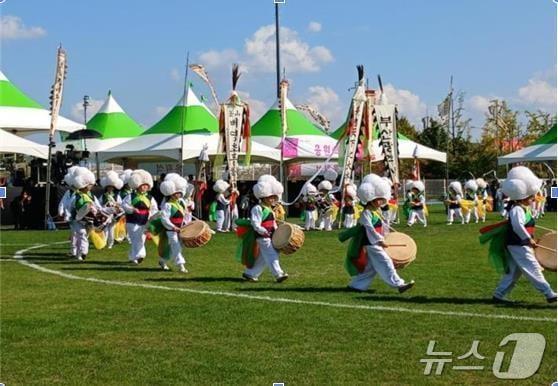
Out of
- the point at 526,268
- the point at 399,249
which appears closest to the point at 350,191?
the point at 399,249

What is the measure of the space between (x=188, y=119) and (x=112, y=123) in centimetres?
777

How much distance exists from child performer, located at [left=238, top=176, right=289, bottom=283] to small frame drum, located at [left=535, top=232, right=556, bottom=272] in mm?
3666

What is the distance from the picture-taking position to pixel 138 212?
47.8 ft

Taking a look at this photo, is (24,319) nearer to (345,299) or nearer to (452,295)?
(345,299)

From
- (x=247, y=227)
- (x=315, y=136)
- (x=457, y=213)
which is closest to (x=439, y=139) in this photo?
(x=315, y=136)

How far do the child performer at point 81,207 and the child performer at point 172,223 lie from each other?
259 cm

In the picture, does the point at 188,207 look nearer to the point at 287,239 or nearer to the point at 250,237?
the point at 250,237

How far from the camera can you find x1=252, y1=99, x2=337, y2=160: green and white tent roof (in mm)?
31766

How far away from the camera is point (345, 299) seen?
9.88 meters

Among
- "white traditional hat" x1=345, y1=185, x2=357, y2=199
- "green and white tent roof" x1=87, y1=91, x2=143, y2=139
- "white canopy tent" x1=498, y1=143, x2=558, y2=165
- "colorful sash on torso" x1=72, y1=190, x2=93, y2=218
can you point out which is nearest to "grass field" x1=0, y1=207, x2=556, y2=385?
"colorful sash on torso" x1=72, y1=190, x2=93, y2=218

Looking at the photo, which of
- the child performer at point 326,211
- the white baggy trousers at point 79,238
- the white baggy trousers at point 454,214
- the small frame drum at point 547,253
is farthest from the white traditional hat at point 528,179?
the white baggy trousers at point 454,214

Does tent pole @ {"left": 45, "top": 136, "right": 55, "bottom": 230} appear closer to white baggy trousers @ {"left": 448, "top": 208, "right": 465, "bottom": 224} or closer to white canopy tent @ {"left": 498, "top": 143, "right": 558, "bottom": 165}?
white baggy trousers @ {"left": 448, "top": 208, "right": 465, "bottom": 224}

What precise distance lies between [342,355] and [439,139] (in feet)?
161
